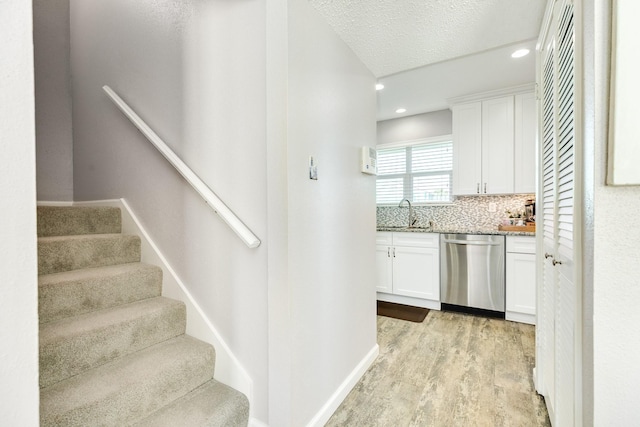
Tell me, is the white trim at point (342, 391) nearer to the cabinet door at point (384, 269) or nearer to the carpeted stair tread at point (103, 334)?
the carpeted stair tread at point (103, 334)

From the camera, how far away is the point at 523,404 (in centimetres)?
172

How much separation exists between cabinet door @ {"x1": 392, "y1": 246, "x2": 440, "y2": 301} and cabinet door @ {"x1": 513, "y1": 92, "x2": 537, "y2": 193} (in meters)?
1.20

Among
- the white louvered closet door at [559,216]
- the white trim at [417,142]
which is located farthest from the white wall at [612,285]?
the white trim at [417,142]

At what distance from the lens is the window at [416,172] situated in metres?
3.89

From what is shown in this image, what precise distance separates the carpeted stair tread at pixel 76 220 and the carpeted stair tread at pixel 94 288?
39 centimetres

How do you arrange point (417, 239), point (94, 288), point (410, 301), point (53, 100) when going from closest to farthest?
1. point (94, 288)
2. point (53, 100)
3. point (417, 239)
4. point (410, 301)

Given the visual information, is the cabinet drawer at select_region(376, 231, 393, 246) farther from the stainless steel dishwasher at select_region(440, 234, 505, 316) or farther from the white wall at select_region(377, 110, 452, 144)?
the white wall at select_region(377, 110, 452, 144)

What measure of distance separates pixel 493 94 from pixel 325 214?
286cm

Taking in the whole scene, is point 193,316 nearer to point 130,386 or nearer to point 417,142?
point 130,386

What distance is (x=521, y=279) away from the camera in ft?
9.48

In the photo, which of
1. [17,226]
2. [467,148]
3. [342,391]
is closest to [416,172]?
[467,148]

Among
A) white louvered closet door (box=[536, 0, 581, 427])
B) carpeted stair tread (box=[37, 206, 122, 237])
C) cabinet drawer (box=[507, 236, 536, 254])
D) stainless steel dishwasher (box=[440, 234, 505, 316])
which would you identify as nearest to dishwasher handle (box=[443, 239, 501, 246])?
stainless steel dishwasher (box=[440, 234, 505, 316])

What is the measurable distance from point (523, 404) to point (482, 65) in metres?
2.70

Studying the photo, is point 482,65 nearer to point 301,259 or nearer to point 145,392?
point 301,259
